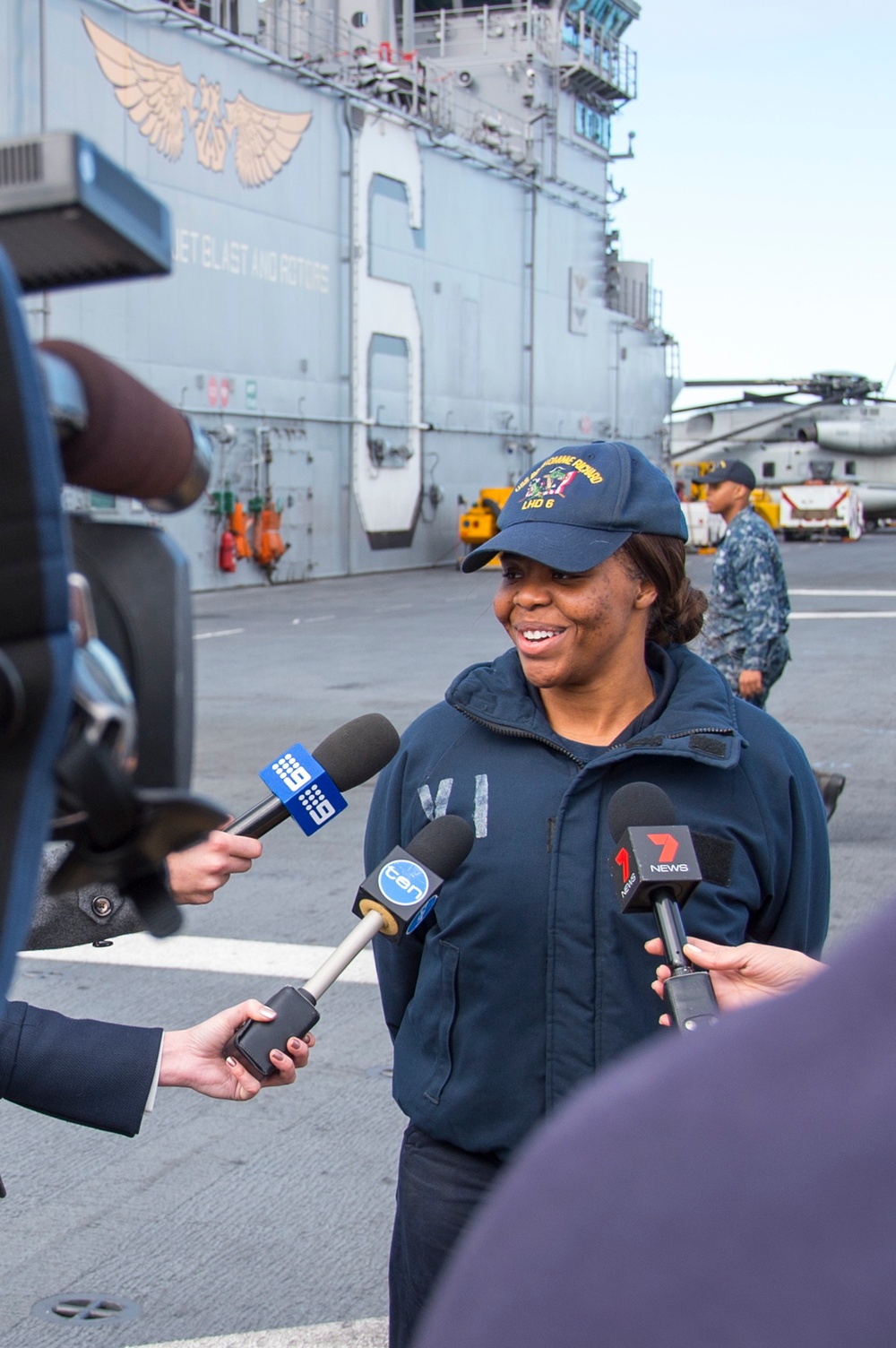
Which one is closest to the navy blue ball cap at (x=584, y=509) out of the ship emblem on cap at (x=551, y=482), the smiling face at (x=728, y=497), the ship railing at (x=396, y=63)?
the ship emblem on cap at (x=551, y=482)

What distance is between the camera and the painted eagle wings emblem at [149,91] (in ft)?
77.9

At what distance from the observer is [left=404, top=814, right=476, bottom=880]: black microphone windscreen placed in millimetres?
2488

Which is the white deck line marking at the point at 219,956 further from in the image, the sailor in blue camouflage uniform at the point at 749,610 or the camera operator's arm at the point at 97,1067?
the camera operator's arm at the point at 97,1067

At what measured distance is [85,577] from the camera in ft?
3.40

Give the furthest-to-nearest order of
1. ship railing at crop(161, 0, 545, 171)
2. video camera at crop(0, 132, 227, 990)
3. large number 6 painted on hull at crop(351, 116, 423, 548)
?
large number 6 painted on hull at crop(351, 116, 423, 548) → ship railing at crop(161, 0, 545, 171) → video camera at crop(0, 132, 227, 990)

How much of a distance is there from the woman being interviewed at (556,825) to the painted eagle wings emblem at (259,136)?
26.0 meters

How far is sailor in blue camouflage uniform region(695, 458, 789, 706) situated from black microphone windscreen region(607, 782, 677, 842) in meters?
6.27

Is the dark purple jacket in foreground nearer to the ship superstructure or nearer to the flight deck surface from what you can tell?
the flight deck surface

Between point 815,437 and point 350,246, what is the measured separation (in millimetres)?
23441

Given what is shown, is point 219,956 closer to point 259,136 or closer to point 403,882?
point 403,882

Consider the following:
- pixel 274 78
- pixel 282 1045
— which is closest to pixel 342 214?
pixel 274 78

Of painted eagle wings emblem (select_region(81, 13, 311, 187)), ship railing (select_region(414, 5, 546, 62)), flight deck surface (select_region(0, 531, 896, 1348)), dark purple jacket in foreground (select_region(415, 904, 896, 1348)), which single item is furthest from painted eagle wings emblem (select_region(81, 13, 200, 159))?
dark purple jacket in foreground (select_region(415, 904, 896, 1348))

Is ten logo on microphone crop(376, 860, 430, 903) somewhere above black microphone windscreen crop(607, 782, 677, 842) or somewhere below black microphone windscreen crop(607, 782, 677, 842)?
below

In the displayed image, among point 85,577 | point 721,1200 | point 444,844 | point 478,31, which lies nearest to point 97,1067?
point 444,844
